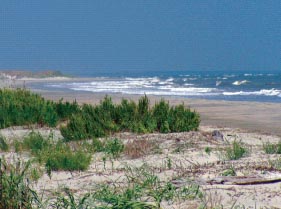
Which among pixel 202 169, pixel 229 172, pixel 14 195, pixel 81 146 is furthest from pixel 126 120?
pixel 14 195

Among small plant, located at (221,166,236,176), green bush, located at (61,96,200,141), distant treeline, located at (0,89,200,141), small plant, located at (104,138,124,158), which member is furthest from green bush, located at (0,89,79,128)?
small plant, located at (221,166,236,176)

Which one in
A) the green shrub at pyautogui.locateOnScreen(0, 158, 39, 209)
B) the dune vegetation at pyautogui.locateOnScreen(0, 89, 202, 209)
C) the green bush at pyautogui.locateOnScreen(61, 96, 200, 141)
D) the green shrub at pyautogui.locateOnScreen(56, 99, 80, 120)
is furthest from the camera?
the green shrub at pyautogui.locateOnScreen(56, 99, 80, 120)

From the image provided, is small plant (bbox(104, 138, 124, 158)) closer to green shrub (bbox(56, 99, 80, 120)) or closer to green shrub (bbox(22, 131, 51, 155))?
green shrub (bbox(22, 131, 51, 155))

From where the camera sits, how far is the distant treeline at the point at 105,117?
10.3 m

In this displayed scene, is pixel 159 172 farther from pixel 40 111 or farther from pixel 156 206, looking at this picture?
pixel 40 111

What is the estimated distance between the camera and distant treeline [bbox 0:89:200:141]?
10.3 meters

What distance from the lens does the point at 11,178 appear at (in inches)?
184

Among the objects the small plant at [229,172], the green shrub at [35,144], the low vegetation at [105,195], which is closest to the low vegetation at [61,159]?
the green shrub at [35,144]

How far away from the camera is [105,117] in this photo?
35.9 ft

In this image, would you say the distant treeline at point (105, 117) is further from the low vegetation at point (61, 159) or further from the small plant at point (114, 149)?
the low vegetation at point (61, 159)

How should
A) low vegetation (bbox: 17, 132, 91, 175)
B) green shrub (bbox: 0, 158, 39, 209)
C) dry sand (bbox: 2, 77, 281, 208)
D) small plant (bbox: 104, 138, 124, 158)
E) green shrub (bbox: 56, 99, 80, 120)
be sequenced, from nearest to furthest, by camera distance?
green shrub (bbox: 0, 158, 39, 209), dry sand (bbox: 2, 77, 281, 208), low vegetation (bbox: 17, 132, 91, 175), small plant (bbox: 104, 138, 124, 158), green shrub (bbox: 56, 99, 80, 120)

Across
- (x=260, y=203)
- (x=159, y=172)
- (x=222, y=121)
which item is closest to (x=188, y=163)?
(x=159, y=172)

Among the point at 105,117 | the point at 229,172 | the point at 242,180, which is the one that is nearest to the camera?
the point at 242,180

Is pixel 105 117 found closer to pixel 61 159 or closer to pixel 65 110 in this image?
pixel 65 110
